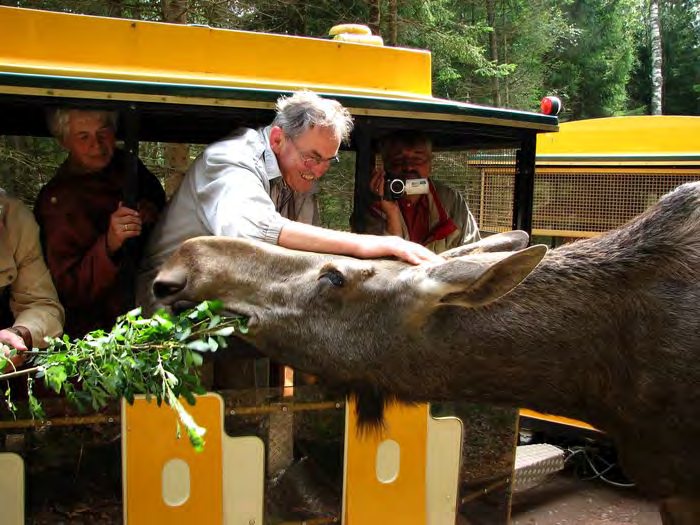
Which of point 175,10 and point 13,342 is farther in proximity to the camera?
point 175,10

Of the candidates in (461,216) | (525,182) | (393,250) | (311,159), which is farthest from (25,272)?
(525,182)

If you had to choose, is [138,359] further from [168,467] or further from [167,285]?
[168,467]

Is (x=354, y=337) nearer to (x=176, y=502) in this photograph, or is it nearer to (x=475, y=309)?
(x=475, y=309)

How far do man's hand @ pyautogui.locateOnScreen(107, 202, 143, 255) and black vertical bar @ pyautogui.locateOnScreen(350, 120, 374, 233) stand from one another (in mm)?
1163

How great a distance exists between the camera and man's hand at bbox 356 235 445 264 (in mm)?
2828

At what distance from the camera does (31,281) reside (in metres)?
3.18

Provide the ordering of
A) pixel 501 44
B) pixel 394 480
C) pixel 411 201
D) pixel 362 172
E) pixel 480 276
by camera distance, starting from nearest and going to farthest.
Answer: pixel 480 276 < pixel 362 172 < pixel 394 480 < pixel 411 201 < pixel 501 44

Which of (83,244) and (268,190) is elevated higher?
(268,190)

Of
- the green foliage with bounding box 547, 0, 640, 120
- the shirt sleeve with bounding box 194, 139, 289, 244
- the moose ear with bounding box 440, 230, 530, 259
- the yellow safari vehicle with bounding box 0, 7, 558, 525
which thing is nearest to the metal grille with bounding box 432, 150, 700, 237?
the yellow safari vehicle with bounding box 0, 7, 558, 525

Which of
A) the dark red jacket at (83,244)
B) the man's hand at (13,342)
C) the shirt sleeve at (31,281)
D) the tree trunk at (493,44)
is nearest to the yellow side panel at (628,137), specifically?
the dark red jacket at (83,244)

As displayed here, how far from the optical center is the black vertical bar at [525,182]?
4.31 metres

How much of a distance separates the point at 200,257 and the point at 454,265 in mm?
1006

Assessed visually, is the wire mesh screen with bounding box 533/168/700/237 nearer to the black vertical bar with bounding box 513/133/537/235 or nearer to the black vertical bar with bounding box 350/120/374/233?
the black vertical bar with bounding box 513/133/537/235

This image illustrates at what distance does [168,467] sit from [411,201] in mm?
2054
